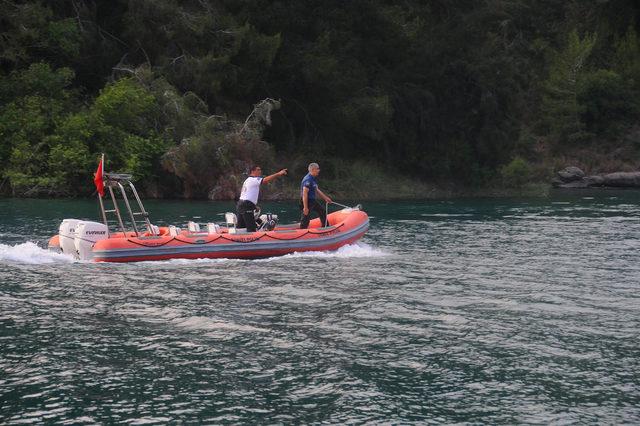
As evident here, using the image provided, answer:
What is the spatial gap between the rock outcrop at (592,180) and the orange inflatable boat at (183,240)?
1328 inches

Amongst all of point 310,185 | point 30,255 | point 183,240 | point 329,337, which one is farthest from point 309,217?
point 329,337

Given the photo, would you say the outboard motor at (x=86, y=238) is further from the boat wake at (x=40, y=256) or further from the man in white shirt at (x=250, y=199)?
the man in white shirt at (x=250, y=199)

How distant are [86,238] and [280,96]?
25576 millimetres

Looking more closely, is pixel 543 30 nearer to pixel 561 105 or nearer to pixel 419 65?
pixel 561 105

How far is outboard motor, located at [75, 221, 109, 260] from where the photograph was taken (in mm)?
17422

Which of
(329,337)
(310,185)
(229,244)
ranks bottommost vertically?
(329,337)

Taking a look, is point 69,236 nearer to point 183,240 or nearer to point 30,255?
point 30,255

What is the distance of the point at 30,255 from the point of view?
17641 millimetres

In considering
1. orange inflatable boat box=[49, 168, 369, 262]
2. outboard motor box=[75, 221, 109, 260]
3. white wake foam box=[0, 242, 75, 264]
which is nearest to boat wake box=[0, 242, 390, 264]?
white wake foam box=[0, 242, 75, 264]

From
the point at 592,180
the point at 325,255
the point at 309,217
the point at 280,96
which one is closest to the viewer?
the point at 325,255

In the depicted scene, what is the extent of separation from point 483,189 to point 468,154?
2053 millimetres

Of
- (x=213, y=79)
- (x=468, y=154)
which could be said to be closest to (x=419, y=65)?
(x=468, y=154)

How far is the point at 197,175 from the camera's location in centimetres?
3459

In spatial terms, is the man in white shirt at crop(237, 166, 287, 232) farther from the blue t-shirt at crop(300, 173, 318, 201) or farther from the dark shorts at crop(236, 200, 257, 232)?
the blue t-shirt at crop(300, 173, 318, 201)
